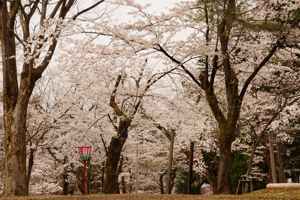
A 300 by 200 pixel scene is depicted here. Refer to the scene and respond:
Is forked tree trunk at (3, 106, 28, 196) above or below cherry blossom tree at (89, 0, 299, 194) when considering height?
below

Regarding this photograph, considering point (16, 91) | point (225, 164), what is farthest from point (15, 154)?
point (225, 164)

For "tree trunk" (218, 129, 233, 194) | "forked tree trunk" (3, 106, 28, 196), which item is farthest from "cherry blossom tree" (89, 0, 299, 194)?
"forked tree trunk" (3, 106, 28, 196)

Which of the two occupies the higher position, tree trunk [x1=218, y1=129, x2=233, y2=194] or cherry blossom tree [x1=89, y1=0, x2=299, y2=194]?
cherry blossom tree [x1=89, y1=0, x2=299, y2=194]

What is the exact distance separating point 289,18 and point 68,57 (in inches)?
233

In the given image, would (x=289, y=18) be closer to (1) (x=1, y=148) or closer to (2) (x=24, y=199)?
(2) (x=24, y=199)

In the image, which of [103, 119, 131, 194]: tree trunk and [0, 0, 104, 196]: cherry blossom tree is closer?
[0, 0, 104, 196]: cherry blossom tree

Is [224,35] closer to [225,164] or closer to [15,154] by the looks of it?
[225,164]

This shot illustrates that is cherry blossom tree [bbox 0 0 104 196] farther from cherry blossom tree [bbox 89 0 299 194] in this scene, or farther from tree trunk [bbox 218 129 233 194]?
tree trunk [bbox 218 129 233 194]

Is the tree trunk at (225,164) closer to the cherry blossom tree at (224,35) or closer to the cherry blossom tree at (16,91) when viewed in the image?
the cherry blossom tree at (224,35)

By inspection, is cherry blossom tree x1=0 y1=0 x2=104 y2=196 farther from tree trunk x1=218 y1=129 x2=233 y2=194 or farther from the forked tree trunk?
tree trunk x1=218 y1=129 x2=233 y2=194

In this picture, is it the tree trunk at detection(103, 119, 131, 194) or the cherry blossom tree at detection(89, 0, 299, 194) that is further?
the tree trunk at detection(103, 119, 131, 194)

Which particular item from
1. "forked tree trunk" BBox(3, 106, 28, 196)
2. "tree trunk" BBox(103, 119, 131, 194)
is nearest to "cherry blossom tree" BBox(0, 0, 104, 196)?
"forked tree trunk" BBox(3, 106, 28, 196)

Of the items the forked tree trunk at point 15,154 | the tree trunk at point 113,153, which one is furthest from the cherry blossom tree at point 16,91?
the tree trunk at point 113,153

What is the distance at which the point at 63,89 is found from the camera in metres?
18.1
